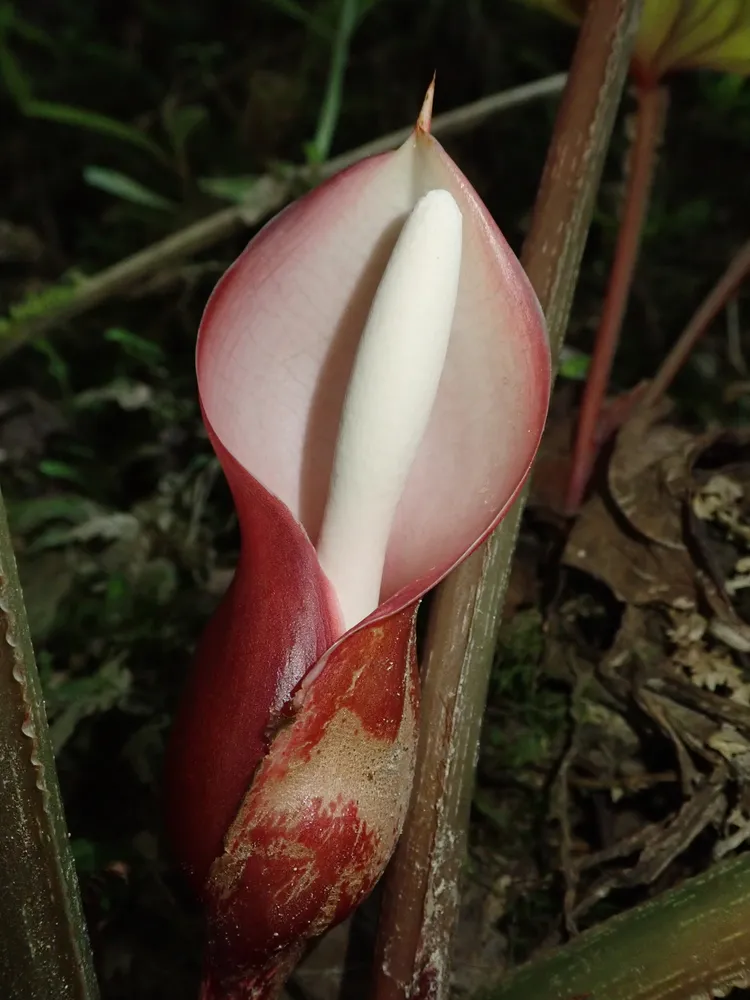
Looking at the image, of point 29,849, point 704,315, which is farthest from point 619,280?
point 29,849

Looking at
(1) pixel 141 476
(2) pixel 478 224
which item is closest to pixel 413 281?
(2) pixel 478 224

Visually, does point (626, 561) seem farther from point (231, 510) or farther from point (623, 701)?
point (231, 510)

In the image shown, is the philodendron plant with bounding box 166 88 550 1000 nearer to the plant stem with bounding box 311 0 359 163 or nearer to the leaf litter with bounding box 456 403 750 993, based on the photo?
the leaf litter with bounding box 456 403 750 993

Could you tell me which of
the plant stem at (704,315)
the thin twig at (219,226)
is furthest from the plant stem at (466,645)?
the thin twig at (219,226)

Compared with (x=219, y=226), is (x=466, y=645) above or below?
below

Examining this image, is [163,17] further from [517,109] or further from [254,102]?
[517,109]

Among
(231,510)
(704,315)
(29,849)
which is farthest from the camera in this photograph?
(231,510)

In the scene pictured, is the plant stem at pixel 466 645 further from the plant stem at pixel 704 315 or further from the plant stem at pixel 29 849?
the plant stem at pixel 704 315
